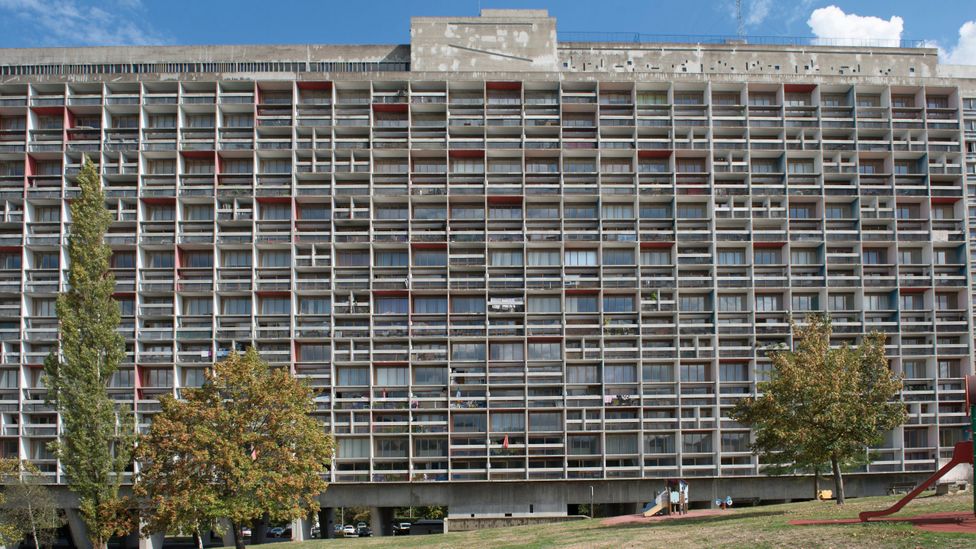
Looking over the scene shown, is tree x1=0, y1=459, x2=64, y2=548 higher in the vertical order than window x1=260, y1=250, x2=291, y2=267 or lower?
lower

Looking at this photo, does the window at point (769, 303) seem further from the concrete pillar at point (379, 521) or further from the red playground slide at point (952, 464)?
the red playground slide at point (952, 464)

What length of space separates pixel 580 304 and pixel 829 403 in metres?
34.1

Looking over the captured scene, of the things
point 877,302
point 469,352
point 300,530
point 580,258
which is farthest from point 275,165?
point 877,302

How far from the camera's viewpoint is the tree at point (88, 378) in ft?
203

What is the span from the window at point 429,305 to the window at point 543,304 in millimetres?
7127

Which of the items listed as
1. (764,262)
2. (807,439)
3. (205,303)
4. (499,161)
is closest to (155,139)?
(205,303)

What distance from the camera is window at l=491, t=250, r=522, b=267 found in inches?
3110

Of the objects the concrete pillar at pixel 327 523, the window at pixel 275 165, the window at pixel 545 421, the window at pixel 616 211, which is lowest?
the concrete pillar at pixel 327 523

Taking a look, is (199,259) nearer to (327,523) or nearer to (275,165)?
(275,165)

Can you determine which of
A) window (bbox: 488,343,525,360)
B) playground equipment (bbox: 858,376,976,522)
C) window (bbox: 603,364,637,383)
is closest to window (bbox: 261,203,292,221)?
window (bbox: 488,343,525,360)

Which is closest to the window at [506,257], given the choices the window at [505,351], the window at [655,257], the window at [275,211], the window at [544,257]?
the window at [544,257]

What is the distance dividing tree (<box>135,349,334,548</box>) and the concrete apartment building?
79.9 ft

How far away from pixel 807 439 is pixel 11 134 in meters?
68.4

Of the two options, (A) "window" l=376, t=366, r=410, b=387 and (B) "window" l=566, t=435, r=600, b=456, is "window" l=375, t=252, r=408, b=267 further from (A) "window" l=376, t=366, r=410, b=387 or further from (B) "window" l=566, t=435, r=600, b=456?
(B) "window" l=566, t=435, r=600, b=456
